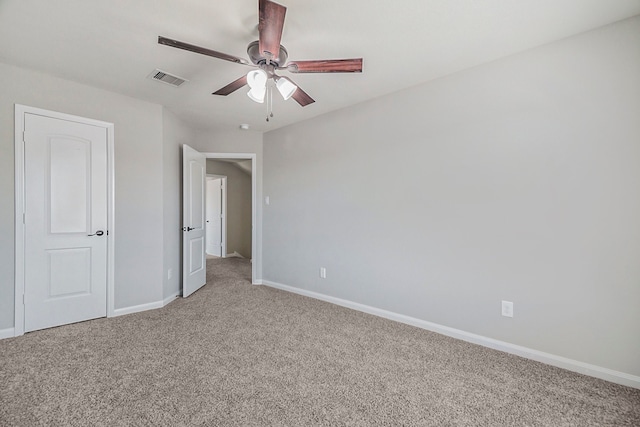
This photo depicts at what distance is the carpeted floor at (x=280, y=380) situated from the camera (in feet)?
5.10

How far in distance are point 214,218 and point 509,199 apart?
653 cm

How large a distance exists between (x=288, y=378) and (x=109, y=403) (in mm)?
1089

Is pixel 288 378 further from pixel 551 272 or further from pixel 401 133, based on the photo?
pixel 401 133

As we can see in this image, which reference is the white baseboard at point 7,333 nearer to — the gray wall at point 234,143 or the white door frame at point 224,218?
the gray wall at point 234,143

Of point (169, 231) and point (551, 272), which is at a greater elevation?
point (169, 231)

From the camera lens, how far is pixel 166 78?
258cm

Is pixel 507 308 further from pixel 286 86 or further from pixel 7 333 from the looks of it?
pixel 7 333

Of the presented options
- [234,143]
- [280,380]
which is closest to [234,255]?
[234,143]

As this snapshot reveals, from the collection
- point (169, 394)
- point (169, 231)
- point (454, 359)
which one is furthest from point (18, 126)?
point (454, 359)

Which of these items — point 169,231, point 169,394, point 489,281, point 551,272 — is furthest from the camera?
point 169,231

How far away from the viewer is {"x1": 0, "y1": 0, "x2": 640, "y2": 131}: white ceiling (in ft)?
5.57

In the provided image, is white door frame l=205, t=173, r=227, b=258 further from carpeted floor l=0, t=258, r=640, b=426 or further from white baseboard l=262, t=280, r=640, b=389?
white baseboard l=262, t=280, r=640, b=389

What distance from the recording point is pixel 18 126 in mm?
2451

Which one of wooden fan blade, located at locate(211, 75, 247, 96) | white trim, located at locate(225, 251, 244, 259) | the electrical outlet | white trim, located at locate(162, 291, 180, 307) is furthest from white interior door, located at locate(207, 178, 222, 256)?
the electrical outlet
